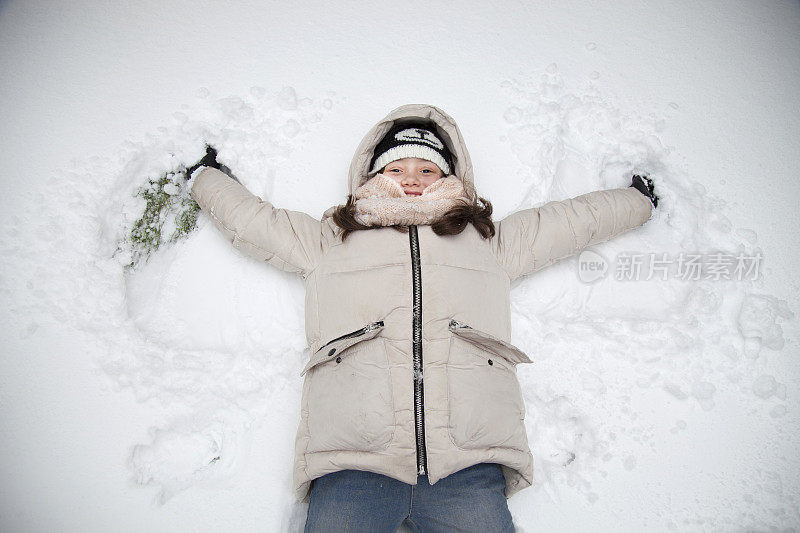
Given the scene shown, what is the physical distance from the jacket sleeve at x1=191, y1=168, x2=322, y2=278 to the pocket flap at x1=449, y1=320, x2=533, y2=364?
0.60m

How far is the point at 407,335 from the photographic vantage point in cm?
161

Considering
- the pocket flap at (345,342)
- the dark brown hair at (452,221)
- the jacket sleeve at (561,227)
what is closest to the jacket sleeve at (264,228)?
the dark brown hair at (452,221)

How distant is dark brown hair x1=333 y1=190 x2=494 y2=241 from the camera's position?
1755 millimetres

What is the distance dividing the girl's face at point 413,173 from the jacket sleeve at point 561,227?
0.33m

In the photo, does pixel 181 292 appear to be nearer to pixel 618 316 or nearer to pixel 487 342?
pixel 487 342

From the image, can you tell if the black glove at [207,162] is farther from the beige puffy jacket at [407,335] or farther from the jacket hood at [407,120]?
the jacket hood at [407,120]

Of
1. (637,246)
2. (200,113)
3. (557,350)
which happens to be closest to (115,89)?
(200,113)

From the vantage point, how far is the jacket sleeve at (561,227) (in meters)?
1.92

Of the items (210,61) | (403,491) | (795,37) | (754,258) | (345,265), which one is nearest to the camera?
(403,491)

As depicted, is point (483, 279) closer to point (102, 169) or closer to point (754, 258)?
point (754, 258)

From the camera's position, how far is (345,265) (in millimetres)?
1757

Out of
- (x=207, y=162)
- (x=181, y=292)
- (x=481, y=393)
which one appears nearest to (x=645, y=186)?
(x=481, y=393)

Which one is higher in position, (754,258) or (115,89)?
(115,89)

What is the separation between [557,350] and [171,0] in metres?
2.44
